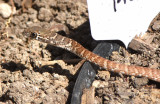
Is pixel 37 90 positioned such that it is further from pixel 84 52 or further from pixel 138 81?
pixel 138 81

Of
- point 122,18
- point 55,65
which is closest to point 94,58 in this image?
point 55,65

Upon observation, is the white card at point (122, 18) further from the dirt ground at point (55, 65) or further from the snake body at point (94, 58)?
the snake body at point (94, 58)

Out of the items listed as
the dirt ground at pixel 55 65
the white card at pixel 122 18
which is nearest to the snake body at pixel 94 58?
the dirt ground at pixel 55 65

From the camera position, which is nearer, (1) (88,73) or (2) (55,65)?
(1) (88,73)

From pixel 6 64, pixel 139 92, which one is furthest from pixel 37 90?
pixel 139 92

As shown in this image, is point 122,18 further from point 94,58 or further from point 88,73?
point 88,73

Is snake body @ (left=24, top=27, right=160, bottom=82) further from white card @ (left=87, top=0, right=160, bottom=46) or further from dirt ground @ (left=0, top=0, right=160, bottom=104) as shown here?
white card @ (left=87, top=0, right=160, bottom=46)

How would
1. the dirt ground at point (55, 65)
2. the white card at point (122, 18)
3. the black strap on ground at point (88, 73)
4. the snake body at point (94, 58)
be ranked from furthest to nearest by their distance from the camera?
the white card at point (122, 18) < the snake body at point (94, 58) < the dirt ground at point (55, 65) < the black strap on ground at point (88, 73)
